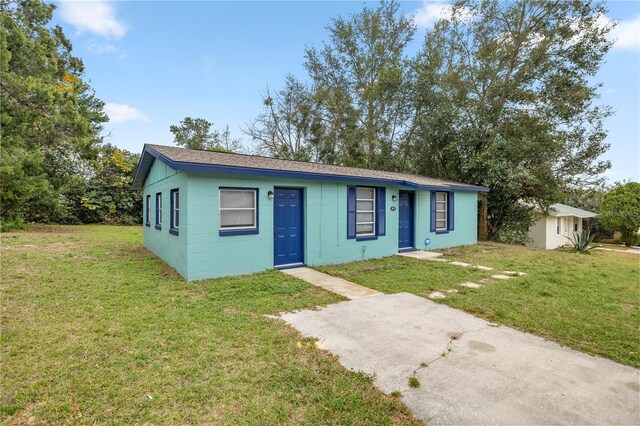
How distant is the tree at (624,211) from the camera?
19531mm

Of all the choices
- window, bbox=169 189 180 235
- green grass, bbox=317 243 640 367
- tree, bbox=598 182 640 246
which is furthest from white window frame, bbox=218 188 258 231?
tree, bbox=598 182 640 246

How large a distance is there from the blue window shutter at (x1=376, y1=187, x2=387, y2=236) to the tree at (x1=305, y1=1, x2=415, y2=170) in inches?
438

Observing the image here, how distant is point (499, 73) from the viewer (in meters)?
15.0

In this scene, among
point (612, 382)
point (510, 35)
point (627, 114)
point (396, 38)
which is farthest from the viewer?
point (396, 38)

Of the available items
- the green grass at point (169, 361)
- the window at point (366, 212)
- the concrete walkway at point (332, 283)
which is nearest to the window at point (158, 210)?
the green grass at point (169, 361)

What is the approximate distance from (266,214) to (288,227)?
760mm

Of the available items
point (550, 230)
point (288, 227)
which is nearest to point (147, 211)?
point (288, 227)

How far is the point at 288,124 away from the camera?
2383 cm

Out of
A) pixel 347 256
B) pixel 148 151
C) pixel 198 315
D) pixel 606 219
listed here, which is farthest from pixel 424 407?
pixel 606 219

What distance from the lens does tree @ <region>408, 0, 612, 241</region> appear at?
13445 millimetres

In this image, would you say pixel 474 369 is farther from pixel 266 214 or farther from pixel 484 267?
pixel 484 267

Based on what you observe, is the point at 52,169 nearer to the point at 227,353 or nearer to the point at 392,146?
the point at 227,353

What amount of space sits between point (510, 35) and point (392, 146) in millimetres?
8239

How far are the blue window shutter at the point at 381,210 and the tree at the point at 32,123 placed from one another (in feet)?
42.3
